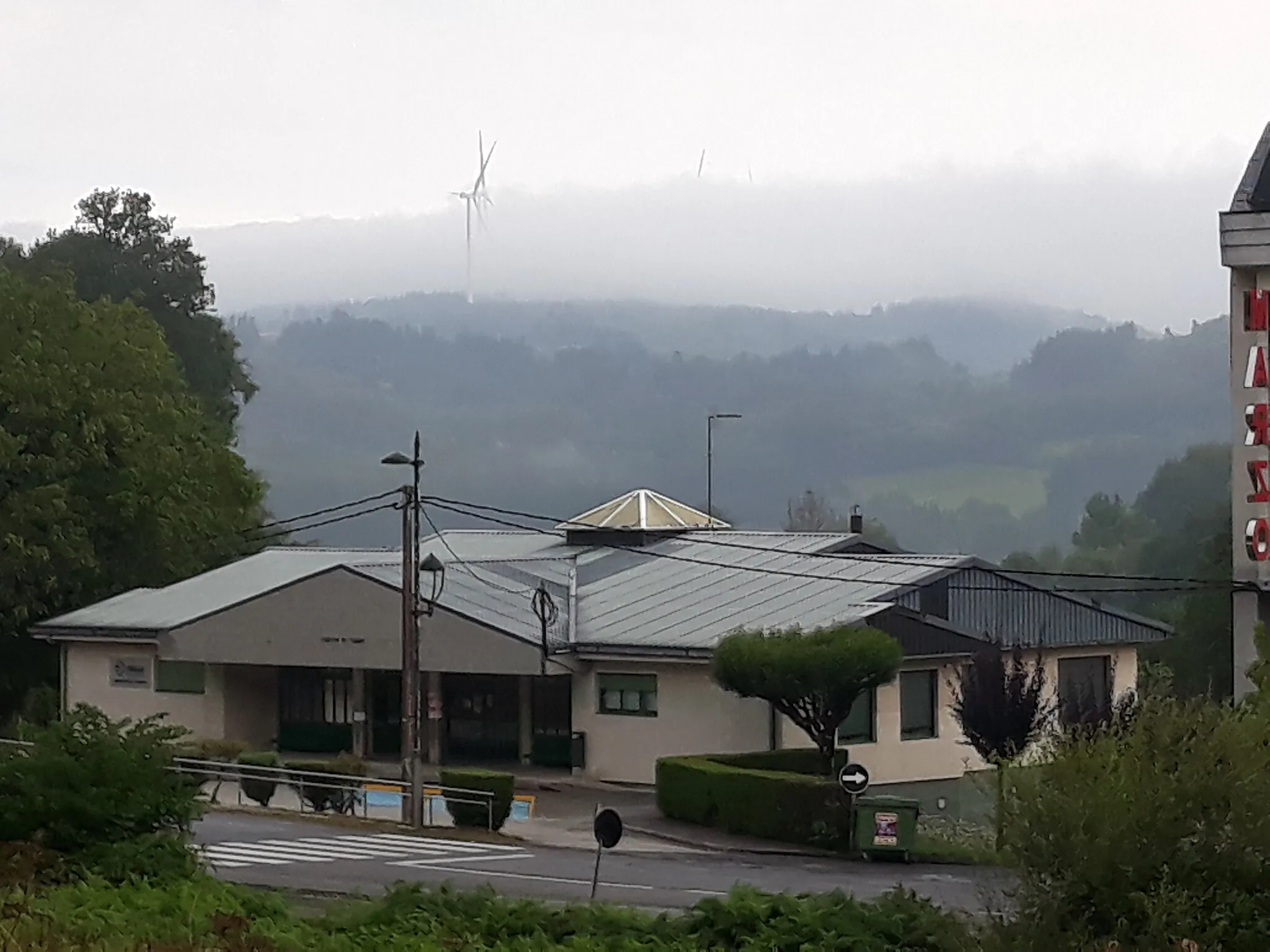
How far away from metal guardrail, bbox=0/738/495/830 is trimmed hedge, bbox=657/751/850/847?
3.53 metres

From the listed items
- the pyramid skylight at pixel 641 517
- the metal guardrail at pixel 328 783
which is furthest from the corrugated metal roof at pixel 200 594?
the metal guardrail at pixel 328 783

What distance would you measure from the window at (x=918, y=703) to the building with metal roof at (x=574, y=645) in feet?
0.19

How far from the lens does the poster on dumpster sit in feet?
114

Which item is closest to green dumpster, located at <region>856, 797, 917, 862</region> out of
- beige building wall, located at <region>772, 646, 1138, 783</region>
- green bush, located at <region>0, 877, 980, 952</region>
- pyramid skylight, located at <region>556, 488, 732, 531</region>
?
beige building wall, located at <region>772, 646, 1138, 783</region>

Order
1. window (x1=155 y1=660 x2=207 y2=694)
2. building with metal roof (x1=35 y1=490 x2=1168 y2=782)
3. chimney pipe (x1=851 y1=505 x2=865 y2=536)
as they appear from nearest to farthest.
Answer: building with metal roof (x1=35 y1=490 x2=1168 y2=782), window (x1=155 y1=660 x2=207 y2=694), chimney pipe (x1=851 y1=505 x2=865 y2=536)

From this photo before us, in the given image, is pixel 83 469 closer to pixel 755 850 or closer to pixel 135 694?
pixel 135 694

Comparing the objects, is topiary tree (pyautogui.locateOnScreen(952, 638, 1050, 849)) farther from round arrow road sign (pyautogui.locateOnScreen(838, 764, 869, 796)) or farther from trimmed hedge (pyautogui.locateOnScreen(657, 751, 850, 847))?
round arrow road sign (pyautogui.locateOnScreen(838, 764, 869, 796))

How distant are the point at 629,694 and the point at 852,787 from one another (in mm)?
11948

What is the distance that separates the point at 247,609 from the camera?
166ft

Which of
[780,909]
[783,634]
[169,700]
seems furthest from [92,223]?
[780,909]

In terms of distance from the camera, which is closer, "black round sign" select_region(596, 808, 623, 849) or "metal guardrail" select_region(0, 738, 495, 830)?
"black round sign" select_region(596, 808, 623, 849)

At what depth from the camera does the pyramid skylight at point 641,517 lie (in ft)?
193

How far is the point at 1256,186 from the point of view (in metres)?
33.2

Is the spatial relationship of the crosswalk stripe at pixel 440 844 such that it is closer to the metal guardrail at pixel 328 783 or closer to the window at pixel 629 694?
the metal guardrail at pixel 328 783
